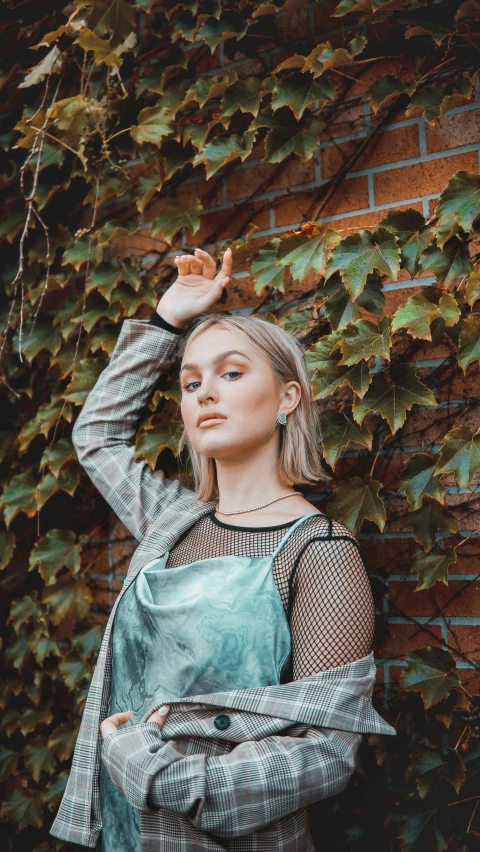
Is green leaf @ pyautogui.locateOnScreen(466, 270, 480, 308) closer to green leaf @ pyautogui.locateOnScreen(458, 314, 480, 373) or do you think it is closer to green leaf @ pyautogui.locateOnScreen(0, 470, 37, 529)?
green leaf @ pyautogui.locateOnScreen(458, 314, 480, 373)

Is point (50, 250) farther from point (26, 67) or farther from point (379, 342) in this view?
point (379, 342)

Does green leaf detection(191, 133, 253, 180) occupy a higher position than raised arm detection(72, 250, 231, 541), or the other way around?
green leaf detection(191, 133, 253, 180)

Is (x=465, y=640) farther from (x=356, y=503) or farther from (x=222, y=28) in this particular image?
(x=222, y=28)

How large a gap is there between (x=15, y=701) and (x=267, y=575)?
3.86ft

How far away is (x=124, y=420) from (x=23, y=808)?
1.09 m

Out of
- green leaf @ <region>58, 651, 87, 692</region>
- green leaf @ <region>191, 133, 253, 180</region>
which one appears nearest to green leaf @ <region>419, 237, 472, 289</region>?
green leaf @ <region>191, 133, 253, 180</region>

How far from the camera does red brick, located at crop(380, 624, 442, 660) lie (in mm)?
1607

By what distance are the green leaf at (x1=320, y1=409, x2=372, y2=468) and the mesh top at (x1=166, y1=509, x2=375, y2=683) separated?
21 centimetres

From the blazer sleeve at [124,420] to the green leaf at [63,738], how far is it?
0.63 m

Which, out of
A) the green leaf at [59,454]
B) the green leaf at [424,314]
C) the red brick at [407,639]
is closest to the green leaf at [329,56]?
the green leaf at [424,314]

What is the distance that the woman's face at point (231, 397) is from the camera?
1428 mm

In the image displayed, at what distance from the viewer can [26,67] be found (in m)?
2.20

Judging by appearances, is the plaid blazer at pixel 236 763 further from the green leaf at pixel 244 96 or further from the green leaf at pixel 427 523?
the green leaf at pixel 244 96

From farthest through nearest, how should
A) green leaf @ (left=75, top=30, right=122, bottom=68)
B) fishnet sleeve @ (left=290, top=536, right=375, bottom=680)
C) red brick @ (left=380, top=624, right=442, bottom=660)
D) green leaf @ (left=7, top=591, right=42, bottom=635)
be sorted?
green leaf @ (left=7, top=591, right=42, bottom=635), green leaf @ (left=75, top=30, right=122, bottom=68), red brick @ (left=380, top=624, right=442, bottom=660), fishnet sleeve @ (left=290, top=536, right=375, bottom=680)
